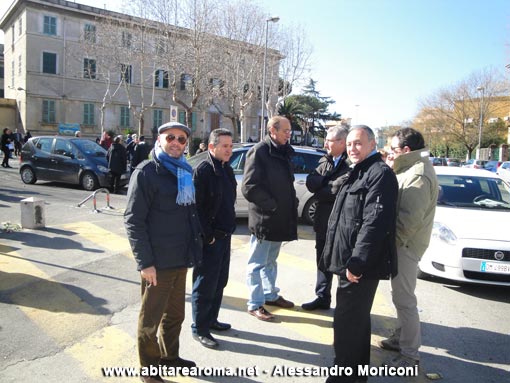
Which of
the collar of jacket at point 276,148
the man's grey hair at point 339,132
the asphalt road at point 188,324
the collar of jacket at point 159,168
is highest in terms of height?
the man's grey hair at point 339,132

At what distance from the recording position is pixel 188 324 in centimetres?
408

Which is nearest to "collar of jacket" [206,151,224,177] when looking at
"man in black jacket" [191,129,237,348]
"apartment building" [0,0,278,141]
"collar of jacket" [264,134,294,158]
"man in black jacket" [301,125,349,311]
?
"man in black jacket" [191,129,237,348]

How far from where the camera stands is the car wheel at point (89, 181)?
13.0 m

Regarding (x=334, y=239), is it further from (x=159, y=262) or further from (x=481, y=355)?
(x=481, y=355)

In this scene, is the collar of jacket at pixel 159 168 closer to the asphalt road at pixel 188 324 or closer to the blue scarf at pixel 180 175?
the blue scarf at pixel 180 175

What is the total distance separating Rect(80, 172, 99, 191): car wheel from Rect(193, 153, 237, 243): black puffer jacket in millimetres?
10461

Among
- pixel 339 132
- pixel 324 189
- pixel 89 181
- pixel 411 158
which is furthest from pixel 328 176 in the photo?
pixel 89 181

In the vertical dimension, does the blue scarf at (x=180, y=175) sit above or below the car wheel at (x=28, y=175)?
above

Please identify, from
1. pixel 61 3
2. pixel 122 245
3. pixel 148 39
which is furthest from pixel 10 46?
pixel 122 245

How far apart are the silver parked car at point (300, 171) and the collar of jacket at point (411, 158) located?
16.7ft

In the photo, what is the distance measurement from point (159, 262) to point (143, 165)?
689 millimetres

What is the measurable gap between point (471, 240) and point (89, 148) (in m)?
11.8

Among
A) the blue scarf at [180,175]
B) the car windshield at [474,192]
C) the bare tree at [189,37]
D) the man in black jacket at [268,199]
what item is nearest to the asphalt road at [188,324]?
the man in black jacket at [268,199]

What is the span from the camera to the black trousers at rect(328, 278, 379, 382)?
9.73 ft
